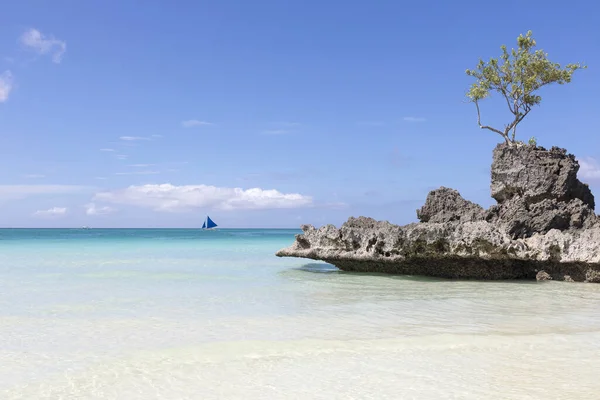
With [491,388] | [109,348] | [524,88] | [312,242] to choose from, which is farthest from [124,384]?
[524,88]

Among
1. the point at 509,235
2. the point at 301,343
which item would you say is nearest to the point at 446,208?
the point at 509,235

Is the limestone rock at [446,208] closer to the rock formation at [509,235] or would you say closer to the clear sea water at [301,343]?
the rock formation at [509,235]

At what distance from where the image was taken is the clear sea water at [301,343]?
446 centimetres

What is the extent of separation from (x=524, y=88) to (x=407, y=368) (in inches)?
531

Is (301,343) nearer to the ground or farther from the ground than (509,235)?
nearer to the ground

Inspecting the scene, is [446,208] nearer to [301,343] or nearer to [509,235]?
[509,235]

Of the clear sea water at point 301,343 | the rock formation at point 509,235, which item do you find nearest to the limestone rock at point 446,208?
the rock formation at point 509,235

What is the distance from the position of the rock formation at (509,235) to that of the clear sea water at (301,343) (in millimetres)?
988

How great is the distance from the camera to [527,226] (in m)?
12.4

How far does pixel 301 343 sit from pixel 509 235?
26.5 ft

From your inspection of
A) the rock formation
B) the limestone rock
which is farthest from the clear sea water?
the limestone rock

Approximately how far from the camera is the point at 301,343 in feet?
19.7

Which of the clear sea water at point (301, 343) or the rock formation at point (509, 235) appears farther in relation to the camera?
the rock formation at point (509, 235)

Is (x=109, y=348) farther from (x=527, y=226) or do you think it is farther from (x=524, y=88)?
(x=524, y=88)
